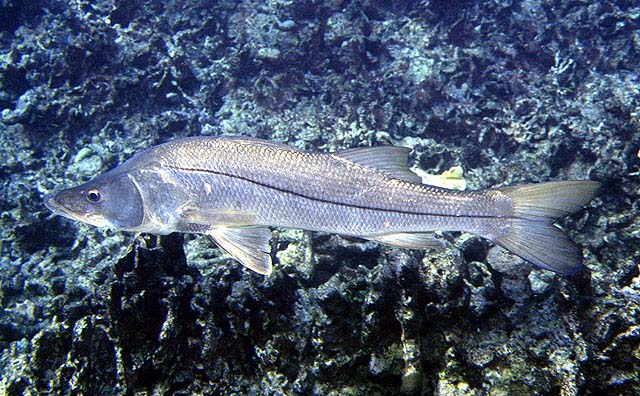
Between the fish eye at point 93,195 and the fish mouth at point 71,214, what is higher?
the fish eye at point 93,195

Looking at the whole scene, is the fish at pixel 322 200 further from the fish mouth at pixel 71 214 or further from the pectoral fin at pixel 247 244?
the fish mouth at pixel 71 214

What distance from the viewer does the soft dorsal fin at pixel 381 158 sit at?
10.2ft

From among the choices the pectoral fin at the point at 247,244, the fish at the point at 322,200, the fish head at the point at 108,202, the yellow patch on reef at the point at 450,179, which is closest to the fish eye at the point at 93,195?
the fish head at the point at 108,202

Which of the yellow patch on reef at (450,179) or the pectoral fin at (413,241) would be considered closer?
the pectoral fin at (413,241)

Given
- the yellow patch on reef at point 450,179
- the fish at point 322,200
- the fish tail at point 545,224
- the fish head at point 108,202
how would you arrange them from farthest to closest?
the yellow patch on reef at point 450,179
the fish head at point 108,202
the fish at point 322,200
the fish tail at point 545,224

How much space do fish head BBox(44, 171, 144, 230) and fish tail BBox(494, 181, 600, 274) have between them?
2858 mm

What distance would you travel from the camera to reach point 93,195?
324cm

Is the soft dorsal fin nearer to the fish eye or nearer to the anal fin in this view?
the anal fin

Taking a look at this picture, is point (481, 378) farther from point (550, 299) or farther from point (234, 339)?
point (234, 339)

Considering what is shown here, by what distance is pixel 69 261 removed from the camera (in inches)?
207

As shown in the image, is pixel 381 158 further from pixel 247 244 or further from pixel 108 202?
pixel 108 202

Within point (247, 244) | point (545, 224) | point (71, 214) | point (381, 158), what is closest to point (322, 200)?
point (381, 158)

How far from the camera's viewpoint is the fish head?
3.23 meters

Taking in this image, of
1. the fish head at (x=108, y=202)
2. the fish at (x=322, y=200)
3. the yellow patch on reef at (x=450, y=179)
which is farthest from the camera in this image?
the yellow patch on reef at (x=450, y=179)
